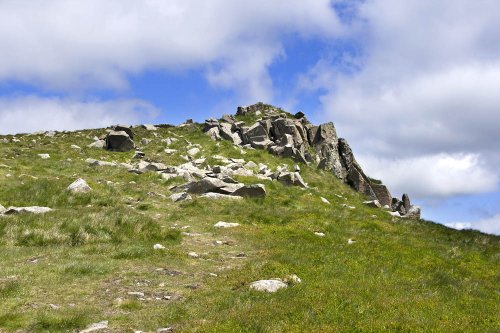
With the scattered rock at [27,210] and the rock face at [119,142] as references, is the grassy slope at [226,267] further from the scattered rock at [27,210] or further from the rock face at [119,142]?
the rock face at [119,142]

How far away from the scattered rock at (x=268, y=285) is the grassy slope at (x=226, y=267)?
14.4 inches

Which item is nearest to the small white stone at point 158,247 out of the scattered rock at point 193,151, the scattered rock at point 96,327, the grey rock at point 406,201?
the scattered rock at point 96,327

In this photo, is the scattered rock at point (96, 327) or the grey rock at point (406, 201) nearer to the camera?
the scattered rock at point (96, 327)

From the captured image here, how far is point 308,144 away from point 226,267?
140ft

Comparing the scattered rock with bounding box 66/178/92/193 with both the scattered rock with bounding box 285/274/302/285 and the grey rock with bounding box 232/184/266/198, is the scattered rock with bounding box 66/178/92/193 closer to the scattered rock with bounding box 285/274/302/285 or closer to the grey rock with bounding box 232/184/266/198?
the grey rock with bounding box 232/184/266/198

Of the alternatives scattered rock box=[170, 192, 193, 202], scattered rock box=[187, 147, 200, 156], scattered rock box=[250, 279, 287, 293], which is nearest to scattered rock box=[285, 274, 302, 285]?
scattered rock box=[250, 279, 287, 293]

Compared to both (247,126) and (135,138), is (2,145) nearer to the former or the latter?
(135,138)

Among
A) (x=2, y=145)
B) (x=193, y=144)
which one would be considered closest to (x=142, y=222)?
(x=193, y=144)

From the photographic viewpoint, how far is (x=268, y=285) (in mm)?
13086

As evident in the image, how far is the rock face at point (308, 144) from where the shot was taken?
5188 cm

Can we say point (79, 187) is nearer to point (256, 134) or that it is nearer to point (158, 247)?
point (158, 247)

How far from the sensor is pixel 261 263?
50.2ft

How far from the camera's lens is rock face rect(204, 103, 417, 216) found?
51.9m

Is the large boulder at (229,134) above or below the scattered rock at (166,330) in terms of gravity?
above
